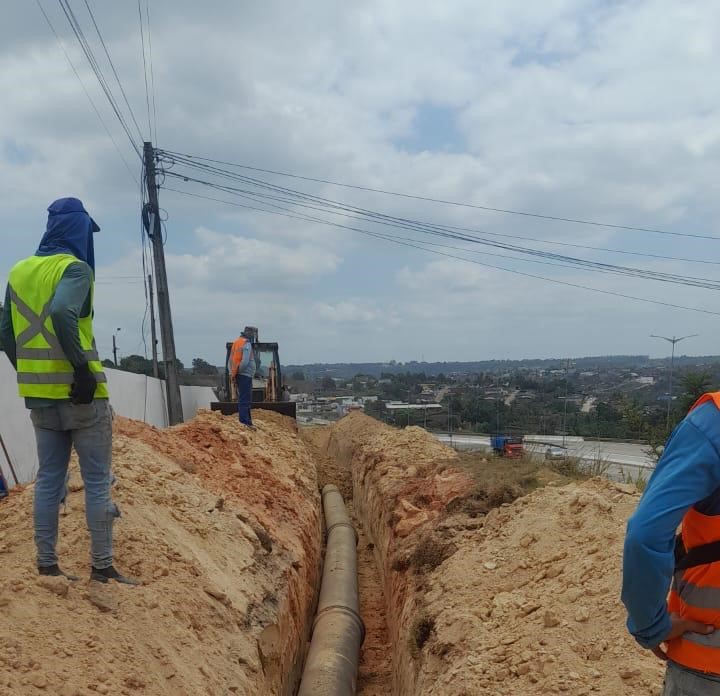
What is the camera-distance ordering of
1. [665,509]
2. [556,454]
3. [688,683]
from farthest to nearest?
Result: [556,454] < [688,683] < [665,509]

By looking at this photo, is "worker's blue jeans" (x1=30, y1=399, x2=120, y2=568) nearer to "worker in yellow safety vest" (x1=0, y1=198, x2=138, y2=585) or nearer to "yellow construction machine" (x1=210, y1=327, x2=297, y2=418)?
"worker in yellow safety vest" (x1=0, y1=198, x2=138, y2=585)

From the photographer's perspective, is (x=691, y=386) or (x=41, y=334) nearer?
(x=41, y=334)

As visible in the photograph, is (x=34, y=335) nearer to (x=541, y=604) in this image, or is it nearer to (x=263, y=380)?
(x=541, y=604)

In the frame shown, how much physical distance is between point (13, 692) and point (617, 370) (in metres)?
37.1

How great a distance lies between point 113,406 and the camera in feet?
38.7

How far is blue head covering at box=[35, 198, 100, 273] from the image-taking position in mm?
3877

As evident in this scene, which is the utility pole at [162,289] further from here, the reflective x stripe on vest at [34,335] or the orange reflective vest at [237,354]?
the reflective x stripe on vest at [34,335]

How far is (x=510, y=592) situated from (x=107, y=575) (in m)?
2.88

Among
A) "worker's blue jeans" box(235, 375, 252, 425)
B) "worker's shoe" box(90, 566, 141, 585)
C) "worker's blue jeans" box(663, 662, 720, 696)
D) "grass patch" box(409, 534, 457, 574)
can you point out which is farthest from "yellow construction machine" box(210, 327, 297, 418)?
"worker's blue jeans" box(663, 662, 720, 696)

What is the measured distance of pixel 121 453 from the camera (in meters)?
6.41

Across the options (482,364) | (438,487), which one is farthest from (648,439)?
(482,364)

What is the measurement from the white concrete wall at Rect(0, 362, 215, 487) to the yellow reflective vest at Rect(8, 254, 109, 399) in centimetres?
302

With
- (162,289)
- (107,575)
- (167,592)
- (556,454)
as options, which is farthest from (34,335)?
(556,454)

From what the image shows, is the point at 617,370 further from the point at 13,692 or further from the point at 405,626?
the point at 13,692
